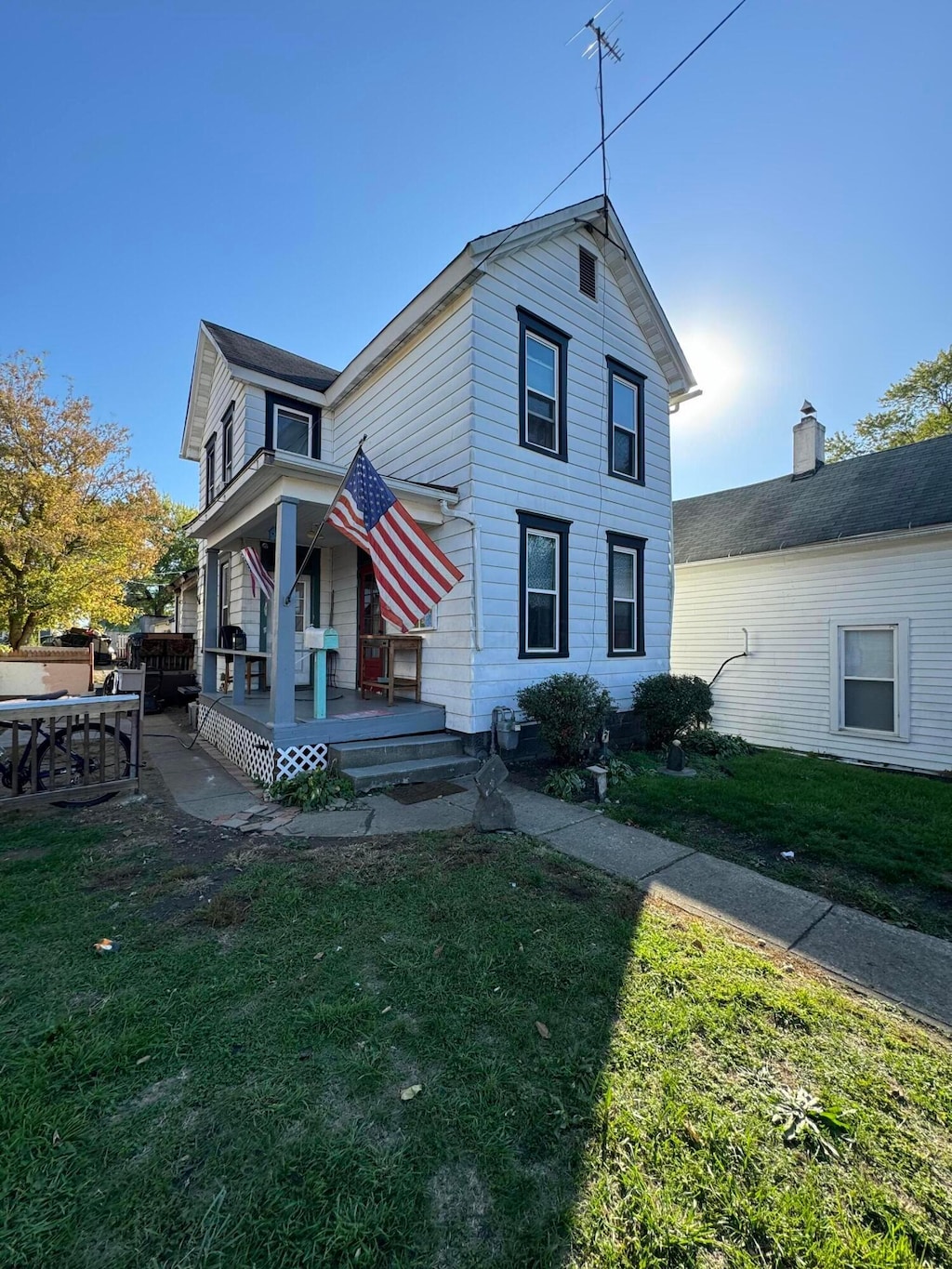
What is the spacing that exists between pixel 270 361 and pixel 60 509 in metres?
7.73

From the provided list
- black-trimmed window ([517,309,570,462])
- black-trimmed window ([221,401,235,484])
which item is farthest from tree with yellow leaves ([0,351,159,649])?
black-trimmed window ([517,309,570,462])

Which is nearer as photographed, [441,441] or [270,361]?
[441,441]

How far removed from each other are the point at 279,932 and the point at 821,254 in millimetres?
12011

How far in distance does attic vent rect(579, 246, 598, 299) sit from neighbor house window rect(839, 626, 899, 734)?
26.3ft

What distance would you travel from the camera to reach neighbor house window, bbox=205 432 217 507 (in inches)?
470

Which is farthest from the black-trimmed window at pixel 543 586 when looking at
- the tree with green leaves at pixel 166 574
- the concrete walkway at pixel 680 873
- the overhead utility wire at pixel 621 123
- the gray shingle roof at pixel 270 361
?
the tree with green leaves at pixel 166 574

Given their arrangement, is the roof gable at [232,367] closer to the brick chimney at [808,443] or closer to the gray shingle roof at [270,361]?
the gray shingle roof at [270,361]

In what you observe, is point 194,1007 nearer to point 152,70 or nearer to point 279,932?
point 279,932

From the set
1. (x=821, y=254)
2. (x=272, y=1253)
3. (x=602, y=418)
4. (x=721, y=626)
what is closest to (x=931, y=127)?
(x=821, y=254)

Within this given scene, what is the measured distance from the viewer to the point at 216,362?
11438mm

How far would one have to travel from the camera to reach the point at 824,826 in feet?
16.7

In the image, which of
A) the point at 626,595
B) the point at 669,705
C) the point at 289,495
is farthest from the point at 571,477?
the point at 289,495

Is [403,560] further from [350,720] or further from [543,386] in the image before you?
[543,386]

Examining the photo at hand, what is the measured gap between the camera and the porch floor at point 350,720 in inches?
236
